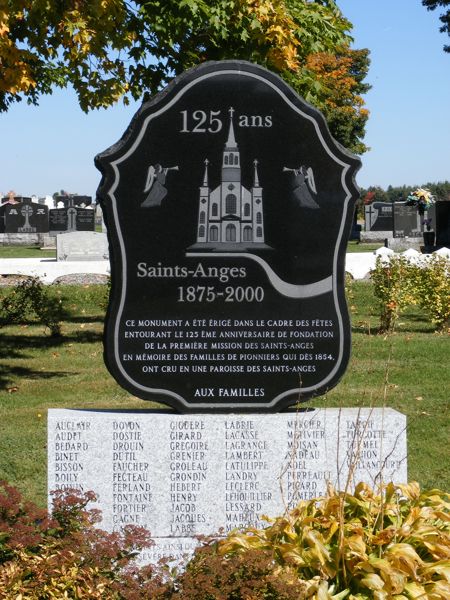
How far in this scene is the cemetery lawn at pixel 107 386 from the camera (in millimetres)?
7914

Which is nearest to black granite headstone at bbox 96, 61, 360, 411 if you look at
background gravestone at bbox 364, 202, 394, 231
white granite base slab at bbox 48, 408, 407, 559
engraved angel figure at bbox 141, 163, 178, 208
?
engraved angel figure at bbox 141, 163, 178, 208

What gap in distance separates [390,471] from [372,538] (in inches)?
45.1

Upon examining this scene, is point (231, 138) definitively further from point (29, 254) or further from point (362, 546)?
point (29, 254)

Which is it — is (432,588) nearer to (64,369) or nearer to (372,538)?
(372,538)

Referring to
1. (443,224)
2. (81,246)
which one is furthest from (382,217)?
(81,246)

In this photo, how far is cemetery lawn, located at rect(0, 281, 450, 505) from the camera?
7.91 meters

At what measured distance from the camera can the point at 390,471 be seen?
527cm

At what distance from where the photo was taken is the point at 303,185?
5.27 meters

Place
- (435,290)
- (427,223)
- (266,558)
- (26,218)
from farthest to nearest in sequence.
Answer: (427,223)
(26,218)
(435,290)
(266,558)

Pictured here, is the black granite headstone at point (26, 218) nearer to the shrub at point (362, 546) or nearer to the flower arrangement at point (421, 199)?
the flower arrangement at point (421, 199)

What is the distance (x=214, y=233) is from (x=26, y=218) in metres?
41.4

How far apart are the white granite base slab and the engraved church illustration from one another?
0.90 m

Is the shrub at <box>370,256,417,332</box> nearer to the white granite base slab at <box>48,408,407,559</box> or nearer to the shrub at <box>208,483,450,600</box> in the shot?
the white granite base slab at <box>48,408,407,559</box>

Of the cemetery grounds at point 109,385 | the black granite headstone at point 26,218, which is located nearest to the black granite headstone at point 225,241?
the cemetery grounds at point 109,385
